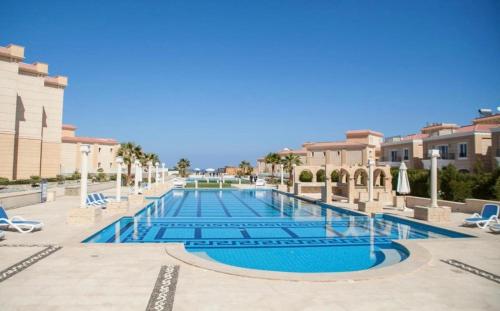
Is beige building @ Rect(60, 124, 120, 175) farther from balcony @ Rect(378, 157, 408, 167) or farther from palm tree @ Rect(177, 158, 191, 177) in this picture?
balcony @ Rect(378, 157, 408, 167)

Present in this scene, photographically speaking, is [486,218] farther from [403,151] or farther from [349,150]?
[349,150]

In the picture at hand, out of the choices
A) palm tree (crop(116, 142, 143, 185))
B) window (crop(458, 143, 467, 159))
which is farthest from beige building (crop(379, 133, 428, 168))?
palm tree (crop(116, 142, 143, 185))

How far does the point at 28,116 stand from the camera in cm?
3338

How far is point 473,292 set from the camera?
522 centimetres

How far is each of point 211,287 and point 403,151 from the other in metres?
34.9

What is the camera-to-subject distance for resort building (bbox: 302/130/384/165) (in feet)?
145

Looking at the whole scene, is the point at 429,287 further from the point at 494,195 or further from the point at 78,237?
the point at 494,195

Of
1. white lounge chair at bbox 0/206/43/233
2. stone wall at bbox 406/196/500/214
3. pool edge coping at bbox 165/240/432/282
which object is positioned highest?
stone wall at bbox 406/196/500/214

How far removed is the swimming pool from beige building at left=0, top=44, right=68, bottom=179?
20.6 meters

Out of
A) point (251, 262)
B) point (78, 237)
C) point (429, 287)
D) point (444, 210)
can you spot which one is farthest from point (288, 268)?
point (444, 210)

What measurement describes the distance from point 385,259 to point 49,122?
1504 inches

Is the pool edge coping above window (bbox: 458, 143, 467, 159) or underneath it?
underneath

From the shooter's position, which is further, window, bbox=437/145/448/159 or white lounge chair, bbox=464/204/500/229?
window, bbox=437/145/448/159

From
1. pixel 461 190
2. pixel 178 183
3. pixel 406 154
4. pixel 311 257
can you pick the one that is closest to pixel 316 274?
pixel 311 257
